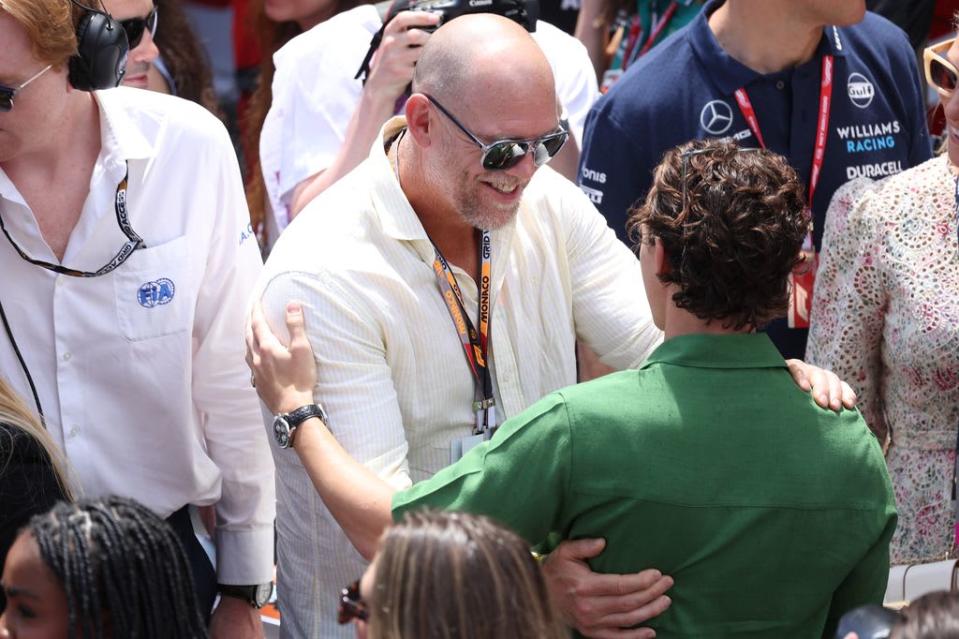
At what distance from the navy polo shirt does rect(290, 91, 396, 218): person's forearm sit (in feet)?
2.08

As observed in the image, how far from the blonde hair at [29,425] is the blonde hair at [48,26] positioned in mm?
687

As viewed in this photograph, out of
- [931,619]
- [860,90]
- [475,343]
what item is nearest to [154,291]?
[475,343]

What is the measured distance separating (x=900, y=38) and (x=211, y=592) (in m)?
2.68

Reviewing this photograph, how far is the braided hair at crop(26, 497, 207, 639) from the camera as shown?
2080 mm

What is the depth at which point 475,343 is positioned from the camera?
9.51ft

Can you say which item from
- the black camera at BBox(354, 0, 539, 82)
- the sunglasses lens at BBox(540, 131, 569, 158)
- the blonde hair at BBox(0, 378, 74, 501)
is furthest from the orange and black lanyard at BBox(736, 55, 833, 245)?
the blonde hair at BBox(0, 378, 74, 501)

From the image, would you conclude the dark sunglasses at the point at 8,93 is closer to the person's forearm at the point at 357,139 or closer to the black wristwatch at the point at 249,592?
the black wristwatch at the point at 249,592

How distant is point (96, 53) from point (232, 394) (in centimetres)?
83

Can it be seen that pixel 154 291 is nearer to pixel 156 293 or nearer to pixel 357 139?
pixel 156 293

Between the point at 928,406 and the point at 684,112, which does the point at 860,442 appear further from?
the point at 684,112

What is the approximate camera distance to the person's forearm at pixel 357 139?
3.92 metres

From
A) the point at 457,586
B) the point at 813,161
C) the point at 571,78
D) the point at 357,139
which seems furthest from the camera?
the point at 571,78

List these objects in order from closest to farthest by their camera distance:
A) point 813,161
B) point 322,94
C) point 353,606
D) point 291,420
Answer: point 353,606, point 291,420, point 813,161, point 322,94

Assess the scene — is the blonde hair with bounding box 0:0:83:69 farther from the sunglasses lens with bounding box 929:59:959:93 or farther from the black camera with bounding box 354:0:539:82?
the sunglasses lens with bounding box 929:59:959:93
